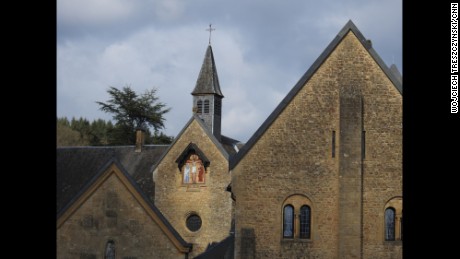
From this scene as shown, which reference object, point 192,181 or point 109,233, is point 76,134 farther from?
point 109,233

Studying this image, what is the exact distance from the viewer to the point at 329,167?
2541 centimetres

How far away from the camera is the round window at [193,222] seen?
47.8 m

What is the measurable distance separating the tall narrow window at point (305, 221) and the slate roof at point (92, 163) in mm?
25583

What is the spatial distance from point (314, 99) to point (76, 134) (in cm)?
6430

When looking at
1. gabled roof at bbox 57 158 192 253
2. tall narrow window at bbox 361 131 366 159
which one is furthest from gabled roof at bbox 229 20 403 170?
gabled roof at bbox 57 158 192 253

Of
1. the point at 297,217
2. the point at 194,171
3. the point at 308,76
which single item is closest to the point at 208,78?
the point at 194,171

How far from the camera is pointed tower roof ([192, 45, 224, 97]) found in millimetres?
54062

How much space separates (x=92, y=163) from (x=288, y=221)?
98.3 feet

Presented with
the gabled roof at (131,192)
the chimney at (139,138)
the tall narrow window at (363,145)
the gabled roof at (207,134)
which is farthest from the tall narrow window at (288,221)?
the chimney at (139,138)

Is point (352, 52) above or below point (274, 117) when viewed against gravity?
above
